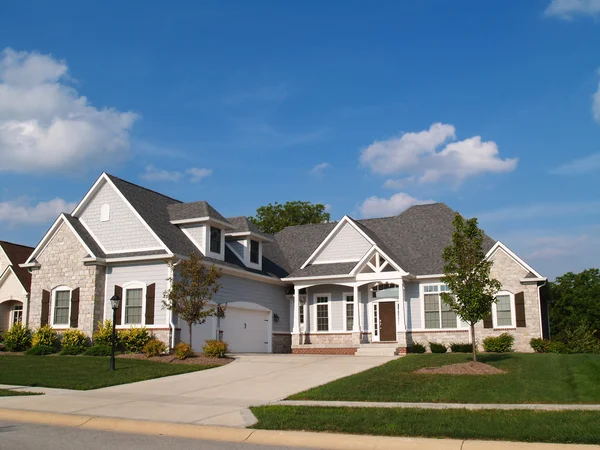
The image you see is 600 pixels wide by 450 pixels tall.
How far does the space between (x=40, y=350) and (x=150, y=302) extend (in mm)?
5023

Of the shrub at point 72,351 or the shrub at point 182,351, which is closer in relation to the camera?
the shrub at point 182,351

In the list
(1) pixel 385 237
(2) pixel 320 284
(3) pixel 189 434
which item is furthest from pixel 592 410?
(1) pixel 385 237

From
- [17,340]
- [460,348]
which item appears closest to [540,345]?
[460,348]

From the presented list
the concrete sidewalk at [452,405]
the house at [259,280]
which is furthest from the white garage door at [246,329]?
the concrete sidewalk at [452,405]

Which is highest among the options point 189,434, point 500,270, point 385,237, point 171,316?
point 385,237

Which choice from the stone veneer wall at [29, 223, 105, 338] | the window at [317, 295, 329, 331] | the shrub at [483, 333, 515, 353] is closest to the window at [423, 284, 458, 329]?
the shrub at [483, 333, 515, 353]

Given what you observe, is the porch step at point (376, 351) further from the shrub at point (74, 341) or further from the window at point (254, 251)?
the shrub at point (74, 341)

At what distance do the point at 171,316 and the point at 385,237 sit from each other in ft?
45.9

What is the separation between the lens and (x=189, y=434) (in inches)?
416

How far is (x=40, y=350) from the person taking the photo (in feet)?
83.1

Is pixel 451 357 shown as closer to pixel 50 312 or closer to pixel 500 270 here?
pixel 500 270

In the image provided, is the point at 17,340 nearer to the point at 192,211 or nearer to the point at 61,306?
the point at 61,306

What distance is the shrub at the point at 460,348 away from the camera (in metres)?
27.5

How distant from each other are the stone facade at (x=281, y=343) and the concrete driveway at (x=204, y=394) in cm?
936
